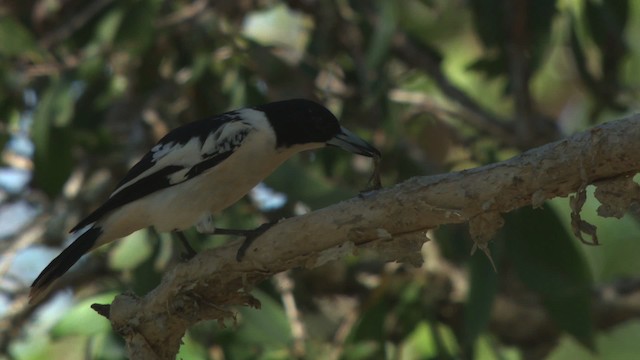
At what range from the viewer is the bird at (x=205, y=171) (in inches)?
128

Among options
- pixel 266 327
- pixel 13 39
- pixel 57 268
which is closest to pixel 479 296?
pixel 266 327

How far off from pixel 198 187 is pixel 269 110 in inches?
13.1

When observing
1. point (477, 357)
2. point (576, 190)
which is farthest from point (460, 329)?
point (576, 190)

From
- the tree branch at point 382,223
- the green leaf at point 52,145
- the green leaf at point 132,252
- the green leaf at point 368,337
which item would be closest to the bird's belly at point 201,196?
the tree branch at point 382,223

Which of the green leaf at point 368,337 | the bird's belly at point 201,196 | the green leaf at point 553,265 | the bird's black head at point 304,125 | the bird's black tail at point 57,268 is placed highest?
the bird's black head at point 304,125

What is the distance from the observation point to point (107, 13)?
4672 mm

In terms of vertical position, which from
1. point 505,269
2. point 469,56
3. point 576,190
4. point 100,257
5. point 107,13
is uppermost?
point 576,190

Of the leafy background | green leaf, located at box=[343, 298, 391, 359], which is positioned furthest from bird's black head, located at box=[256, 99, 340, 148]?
green leaf, located at box=[343, 298, 391, 359]

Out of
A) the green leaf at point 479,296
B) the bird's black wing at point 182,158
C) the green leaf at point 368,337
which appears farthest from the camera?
the green leaf at point 368,337

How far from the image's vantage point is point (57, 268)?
3.22 m

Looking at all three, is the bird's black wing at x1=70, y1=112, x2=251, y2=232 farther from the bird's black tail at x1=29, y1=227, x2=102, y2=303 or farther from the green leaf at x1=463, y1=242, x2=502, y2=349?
the green leaf at x1=463, y1=242, x2=502, y2=349

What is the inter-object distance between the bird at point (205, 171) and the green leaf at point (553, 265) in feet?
3.00

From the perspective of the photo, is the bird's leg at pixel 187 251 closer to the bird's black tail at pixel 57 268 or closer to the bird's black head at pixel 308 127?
the bird's black tail at pixel 57 268

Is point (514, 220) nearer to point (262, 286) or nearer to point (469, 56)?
point (262, 286)
